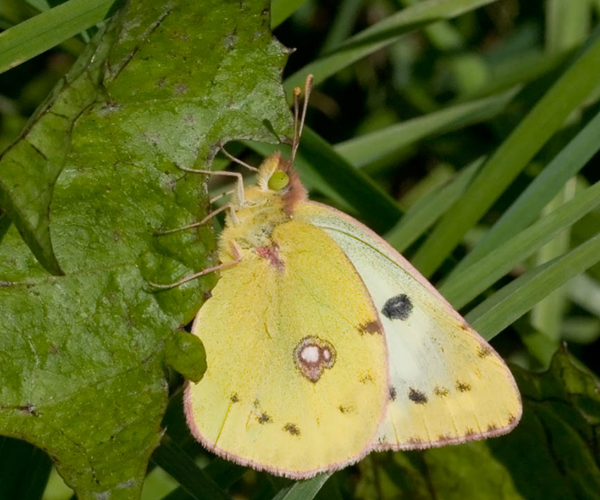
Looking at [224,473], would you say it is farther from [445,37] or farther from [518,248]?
[445,37]

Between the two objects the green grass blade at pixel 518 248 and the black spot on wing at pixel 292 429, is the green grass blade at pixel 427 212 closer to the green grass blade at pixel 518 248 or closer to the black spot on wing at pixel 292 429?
the green grass blade at pixel 518 248

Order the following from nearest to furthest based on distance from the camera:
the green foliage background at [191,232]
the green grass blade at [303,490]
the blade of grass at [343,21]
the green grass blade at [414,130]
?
the green foliage background at [191,232]
the green grass blade at [303,490]
the green grass blade at [414,130]
the blade of grass at [343,21]

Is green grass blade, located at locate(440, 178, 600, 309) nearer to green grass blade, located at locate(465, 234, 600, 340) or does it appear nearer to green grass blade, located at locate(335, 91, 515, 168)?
green grass blade, located at locate(465, 234, 600, 340)

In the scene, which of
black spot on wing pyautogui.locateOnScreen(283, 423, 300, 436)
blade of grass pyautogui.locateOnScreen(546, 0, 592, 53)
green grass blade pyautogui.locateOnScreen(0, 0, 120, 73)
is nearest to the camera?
green grass blade pyautogui.locateOnScreen(0, 0, 120, 73)

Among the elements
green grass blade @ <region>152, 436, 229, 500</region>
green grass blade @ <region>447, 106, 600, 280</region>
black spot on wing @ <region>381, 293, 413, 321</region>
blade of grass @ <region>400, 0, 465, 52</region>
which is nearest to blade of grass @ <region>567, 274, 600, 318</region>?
green grass blade @ <region>447, 106, 600, 280</region>

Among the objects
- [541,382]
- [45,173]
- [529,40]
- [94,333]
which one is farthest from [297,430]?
[529,40]

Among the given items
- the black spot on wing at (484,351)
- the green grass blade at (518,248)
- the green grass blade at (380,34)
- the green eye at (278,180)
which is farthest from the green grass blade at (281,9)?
the black spot on wing at (484,351)

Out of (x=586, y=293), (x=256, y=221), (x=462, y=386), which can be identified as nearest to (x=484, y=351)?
(x=462, y=386)
